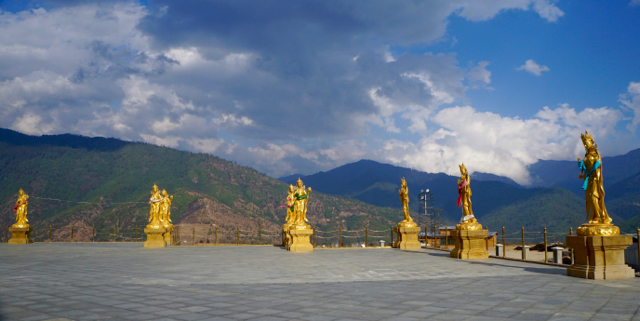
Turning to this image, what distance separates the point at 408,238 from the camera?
20.3 metres

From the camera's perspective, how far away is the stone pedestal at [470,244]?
1491cm

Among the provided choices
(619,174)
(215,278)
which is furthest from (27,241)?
(619,174)

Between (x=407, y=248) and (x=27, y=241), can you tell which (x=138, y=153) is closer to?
(x=27, y=241)

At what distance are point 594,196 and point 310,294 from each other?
7.76 metres

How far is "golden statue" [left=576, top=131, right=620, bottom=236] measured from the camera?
975 cm

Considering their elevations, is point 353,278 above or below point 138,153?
below

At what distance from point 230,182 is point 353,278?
390ft

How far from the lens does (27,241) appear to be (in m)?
24.8

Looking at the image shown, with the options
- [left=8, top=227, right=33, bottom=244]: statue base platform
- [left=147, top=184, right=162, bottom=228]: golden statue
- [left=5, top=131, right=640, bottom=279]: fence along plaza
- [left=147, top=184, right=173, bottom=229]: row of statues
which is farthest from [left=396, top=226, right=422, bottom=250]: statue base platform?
[left=8, top=227, right=33, bottom=244]: statue base platform

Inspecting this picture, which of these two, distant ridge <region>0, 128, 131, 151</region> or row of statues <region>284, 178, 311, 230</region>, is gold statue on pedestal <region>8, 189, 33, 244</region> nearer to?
row of statues <region>284, 178, 311, 230</region>

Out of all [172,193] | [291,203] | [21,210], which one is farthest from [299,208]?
[172,193]

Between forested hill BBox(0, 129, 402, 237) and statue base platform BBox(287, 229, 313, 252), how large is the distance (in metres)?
65.4

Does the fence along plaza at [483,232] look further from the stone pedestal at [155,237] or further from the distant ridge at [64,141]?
the distant ridge at [64,141]

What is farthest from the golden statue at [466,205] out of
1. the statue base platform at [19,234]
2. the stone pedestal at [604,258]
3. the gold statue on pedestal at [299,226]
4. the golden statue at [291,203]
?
the statue base platform at [19,234]
